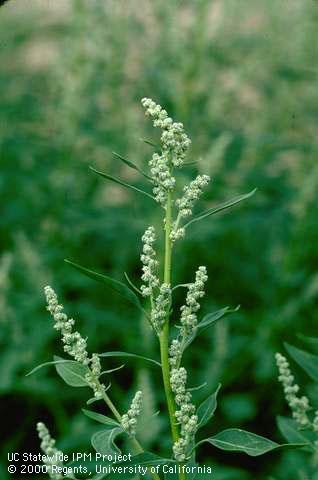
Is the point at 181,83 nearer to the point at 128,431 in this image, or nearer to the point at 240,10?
the point at 240,10

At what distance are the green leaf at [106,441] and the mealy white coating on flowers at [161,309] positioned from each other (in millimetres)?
162

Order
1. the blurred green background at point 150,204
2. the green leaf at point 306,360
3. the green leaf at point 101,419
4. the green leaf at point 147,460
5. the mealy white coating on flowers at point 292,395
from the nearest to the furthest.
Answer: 1. the green leaf at point 147,460
2. the green leaf at point 101,419
3. the mealy white coating on flowers at point 292,395
4. the green leaf at point 306,360
5. the blurred green background at point 150,204

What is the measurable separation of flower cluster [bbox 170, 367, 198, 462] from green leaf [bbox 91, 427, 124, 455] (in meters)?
0.09

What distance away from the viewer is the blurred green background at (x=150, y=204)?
339 centimetres

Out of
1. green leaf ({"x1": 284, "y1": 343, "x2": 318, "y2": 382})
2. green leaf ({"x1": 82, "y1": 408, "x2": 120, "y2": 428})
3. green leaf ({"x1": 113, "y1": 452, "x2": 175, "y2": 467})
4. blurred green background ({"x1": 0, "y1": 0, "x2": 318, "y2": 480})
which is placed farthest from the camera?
blurred green background ({"x1": 0, "y1": 0, "x2": 318, "y2": 480})

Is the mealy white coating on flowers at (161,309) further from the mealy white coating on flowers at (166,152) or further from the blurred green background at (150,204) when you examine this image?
the blurred green background at (150,204)

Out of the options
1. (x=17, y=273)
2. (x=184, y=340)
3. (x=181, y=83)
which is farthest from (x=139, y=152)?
(x=184, y=340)

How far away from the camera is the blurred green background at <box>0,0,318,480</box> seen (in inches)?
133

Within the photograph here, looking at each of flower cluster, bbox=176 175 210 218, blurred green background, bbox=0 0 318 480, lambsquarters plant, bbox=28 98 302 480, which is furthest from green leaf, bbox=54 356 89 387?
blurred green background, bbox=0 0 318 480

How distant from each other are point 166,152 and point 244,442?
1.38 feet

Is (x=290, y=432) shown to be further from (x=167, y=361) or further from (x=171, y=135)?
(x=171, y=135)

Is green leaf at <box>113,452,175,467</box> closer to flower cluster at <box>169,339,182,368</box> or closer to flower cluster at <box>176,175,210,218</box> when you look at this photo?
flower cluster at <box>169,339,182,368</box>

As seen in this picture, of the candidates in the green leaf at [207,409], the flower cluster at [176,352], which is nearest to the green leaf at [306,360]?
the green leaf at [207,409]

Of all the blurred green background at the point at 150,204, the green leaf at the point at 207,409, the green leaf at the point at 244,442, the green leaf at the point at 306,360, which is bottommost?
the green leaf at the point at 244,442
